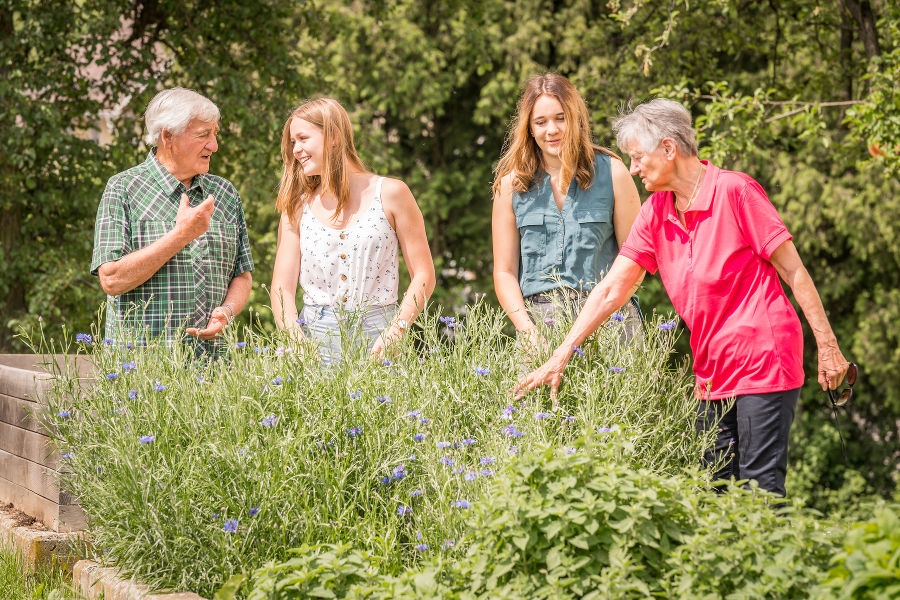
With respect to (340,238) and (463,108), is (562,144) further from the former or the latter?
(463,108)

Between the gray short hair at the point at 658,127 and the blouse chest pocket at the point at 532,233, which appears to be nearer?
the gray short hair at the point at 658,127

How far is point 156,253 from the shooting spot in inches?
144

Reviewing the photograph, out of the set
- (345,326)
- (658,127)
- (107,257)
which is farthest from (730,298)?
(107,257)

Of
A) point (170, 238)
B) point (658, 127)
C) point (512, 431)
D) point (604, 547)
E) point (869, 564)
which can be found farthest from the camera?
point (170, 238)

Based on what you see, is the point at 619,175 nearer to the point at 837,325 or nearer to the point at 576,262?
the point at 576,262

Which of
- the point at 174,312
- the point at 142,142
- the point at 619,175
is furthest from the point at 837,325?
the point at 174,312

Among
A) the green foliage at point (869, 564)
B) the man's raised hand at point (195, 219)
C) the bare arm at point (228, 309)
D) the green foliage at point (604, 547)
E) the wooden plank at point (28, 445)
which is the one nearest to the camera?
the green foliage at point (869, 564)

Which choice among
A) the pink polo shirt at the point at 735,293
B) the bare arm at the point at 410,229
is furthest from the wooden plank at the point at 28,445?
the pink polo shirt at the point at 735,293

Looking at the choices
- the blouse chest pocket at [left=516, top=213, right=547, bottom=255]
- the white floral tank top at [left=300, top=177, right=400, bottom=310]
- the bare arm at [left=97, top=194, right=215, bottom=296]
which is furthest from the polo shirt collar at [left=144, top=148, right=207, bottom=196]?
the blouse chest pocket at [left=516, top=213, right=547, bottom=255]

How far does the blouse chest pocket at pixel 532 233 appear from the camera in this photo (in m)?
3.84

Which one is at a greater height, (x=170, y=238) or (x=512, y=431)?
(x=170, y=238)

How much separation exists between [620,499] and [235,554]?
1.20 metres

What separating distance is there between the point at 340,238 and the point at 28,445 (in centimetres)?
161

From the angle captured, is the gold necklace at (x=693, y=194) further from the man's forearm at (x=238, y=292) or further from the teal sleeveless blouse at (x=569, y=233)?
the man's forearm at (x=238, y=292)
